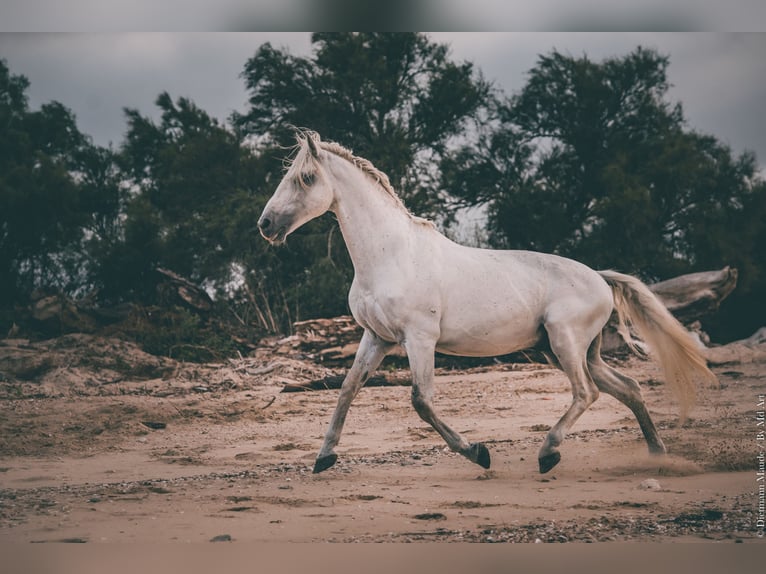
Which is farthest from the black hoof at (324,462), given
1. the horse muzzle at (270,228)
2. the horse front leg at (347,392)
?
the horse muzzle at (270,228)

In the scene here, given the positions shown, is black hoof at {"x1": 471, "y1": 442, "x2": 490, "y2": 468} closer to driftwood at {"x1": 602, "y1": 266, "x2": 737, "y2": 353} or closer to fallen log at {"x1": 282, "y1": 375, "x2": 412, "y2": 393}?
fallen log at {"x1": 282, "y1": 375, "x2": 412, "y2": 393}

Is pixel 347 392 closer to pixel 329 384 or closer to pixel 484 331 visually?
pixel 484 331

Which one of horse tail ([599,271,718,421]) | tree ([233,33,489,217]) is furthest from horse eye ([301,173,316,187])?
tree ([233,33,489,217])

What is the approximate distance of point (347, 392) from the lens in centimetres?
489

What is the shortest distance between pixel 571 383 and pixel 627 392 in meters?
0.42

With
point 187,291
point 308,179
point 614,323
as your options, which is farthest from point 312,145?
point 614,323

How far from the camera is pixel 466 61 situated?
766 centimetres

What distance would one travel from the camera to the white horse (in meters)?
4.82

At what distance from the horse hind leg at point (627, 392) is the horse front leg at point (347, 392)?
1341 millimetres

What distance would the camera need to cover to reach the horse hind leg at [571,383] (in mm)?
4816
